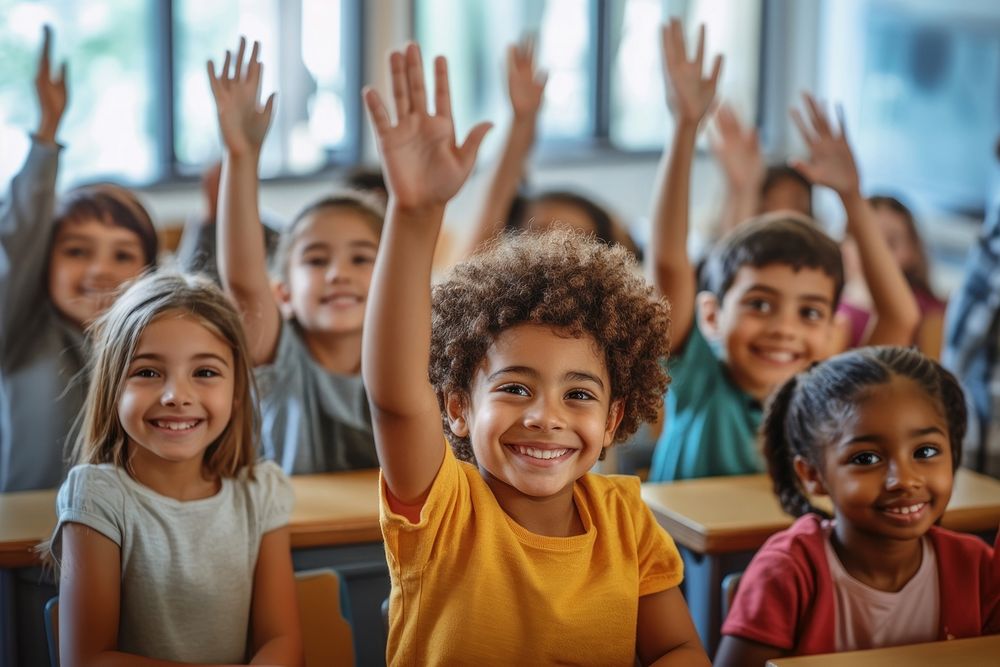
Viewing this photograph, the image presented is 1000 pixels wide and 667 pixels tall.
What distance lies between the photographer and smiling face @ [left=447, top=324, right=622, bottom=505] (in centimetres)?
147

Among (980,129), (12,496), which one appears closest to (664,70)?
(12,496)

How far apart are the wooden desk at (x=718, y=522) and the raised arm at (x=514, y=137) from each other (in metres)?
0.87

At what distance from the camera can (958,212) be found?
19.8ft

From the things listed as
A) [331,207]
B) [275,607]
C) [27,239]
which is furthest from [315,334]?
[275,607]

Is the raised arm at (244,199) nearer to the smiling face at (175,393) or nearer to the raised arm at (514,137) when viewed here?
the smiling face at (175,393)

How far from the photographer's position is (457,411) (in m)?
1.57

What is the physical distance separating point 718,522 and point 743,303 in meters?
0.62

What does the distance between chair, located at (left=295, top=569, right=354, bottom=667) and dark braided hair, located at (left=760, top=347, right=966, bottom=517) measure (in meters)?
0.78

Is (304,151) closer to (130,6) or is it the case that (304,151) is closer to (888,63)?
(130,6)

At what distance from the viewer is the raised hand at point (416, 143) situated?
127 centimetres

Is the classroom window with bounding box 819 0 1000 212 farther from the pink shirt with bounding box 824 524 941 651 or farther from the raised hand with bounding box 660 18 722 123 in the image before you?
the pink shirt with bounding box 824 524 941 651

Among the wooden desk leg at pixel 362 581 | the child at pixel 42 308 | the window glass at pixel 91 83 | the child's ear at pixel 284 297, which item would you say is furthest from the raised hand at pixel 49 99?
the window glass at pixel 91 83

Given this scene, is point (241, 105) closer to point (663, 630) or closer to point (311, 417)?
point (311, 417)

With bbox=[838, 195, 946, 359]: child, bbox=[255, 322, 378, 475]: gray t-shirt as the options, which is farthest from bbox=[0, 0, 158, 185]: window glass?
bbox=[838, 195, 946, 359]: child
